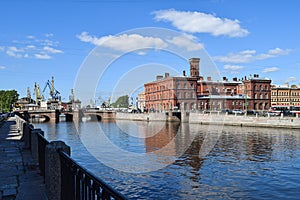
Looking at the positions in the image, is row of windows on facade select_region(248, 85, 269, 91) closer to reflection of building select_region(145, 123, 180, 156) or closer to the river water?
reflection of building select_region(145, 123, 180, 156)

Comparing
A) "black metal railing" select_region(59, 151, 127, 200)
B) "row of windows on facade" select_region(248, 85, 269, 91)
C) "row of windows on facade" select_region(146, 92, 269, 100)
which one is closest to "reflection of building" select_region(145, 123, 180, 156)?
"black metal railing" select_region(59, 151, 127, 200)

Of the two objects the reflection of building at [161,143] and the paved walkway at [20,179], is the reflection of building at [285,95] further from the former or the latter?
the paved walkway at [20,179]

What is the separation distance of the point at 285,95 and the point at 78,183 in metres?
132

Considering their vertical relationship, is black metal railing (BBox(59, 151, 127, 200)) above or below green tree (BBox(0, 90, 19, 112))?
below

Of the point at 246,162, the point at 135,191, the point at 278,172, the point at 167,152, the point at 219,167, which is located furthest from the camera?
the point at 167,152

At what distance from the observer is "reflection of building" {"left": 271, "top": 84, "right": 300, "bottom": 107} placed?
4751 inches

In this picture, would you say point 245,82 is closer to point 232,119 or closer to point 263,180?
point 232,119

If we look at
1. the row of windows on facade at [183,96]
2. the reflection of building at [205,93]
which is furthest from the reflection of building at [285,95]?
the row of windows on facade at [183,96]

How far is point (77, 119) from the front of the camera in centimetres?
9862

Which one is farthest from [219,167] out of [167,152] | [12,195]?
[12,195]

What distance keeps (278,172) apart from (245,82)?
92194mm

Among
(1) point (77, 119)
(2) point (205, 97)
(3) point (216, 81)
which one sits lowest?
(1) point (77, 119)

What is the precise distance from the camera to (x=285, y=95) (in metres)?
122

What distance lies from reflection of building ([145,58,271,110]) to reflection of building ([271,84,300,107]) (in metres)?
17.1
